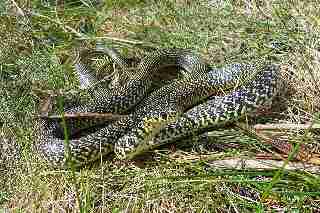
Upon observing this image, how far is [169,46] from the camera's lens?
4637 millimetres

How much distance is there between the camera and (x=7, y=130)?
3.91 metres

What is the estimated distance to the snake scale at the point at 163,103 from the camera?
3.55 metres

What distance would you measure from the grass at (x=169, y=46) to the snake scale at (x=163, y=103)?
0.36 feet

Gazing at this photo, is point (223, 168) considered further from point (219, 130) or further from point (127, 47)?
point (127, 47)

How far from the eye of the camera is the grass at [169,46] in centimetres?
309

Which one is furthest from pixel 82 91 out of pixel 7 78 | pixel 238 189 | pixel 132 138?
pixel 238 189

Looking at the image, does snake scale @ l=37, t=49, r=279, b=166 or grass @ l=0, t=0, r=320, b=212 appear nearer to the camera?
grass @ l=0, t=0, r=320, b=212

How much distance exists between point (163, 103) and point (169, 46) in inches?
36.1

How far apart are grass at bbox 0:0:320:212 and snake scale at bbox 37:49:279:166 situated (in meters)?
0.11

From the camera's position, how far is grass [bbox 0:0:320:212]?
10.1ft

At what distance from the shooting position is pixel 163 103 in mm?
3865

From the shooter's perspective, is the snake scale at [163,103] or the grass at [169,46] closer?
the grass at [169,46]

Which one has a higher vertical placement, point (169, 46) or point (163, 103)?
point (169, 46)

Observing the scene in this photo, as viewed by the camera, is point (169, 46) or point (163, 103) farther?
point (169, 46)
